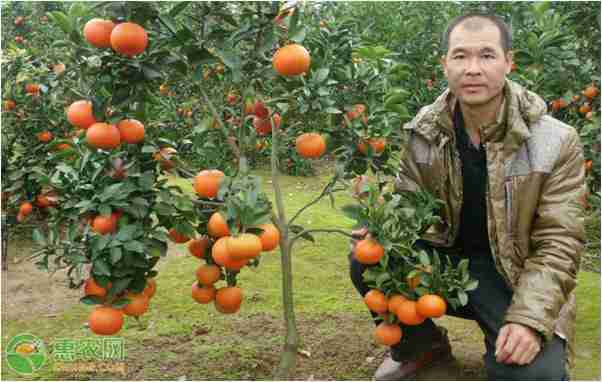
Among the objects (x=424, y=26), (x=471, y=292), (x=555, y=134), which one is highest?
(x=424, y=26)

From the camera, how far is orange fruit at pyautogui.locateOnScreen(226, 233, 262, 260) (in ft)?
6.07

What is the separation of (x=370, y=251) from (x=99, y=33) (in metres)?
1.09

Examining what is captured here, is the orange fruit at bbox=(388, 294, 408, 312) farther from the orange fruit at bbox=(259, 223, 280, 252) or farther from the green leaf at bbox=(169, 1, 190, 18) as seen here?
the green leaf at bbox=(169, 1, 190, 18)

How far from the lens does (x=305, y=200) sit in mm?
5543

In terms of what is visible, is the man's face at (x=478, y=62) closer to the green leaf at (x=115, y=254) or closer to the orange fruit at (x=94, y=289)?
the green leaf at (x=115, y=254)

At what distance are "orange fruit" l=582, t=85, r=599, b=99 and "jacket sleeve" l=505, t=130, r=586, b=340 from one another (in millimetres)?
1475

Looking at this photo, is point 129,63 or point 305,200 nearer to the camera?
point 129,63

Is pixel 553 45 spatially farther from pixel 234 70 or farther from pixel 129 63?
pixel 129 63

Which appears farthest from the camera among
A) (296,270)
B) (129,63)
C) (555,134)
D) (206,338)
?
(296,270)

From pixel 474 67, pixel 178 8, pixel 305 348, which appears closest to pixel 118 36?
pixel 178 8

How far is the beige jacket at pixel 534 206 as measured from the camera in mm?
2092

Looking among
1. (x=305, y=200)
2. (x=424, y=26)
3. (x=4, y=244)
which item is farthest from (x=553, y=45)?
(x=4, y=244)

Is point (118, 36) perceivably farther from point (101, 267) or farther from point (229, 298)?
point (229, 298)

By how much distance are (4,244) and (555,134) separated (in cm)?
321
